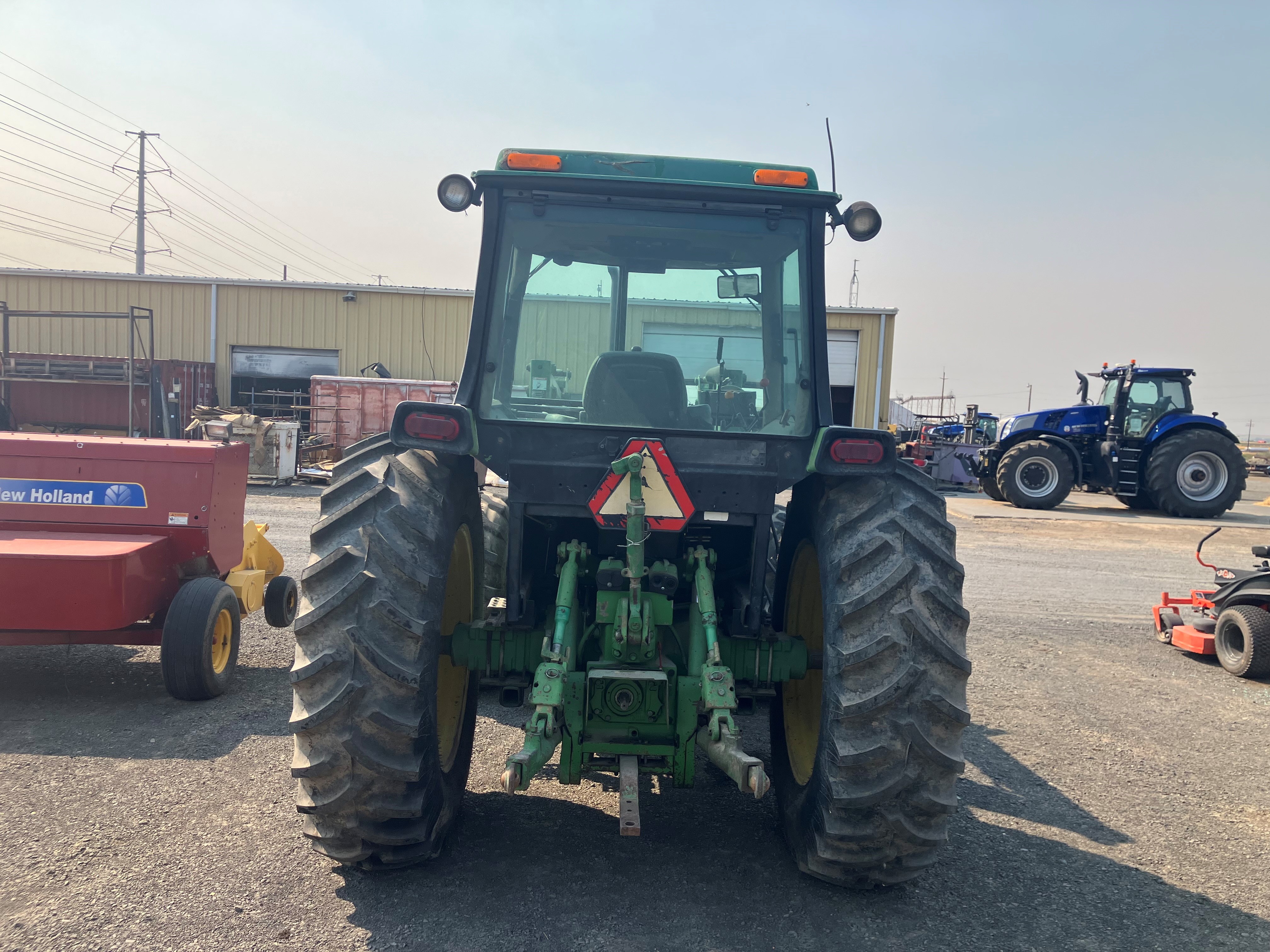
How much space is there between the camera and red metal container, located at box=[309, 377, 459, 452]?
20594mm

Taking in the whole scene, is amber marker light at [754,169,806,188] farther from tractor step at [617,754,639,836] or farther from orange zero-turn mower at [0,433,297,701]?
orange zero-turn mower at [0,433,297,701]

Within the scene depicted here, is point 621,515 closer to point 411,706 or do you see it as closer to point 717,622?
point 717,622

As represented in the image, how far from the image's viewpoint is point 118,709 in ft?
16.0

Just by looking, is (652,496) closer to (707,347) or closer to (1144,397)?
(707,347)

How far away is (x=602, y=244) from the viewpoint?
3.61m

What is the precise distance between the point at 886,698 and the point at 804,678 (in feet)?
2.93

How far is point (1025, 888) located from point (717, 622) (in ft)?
4.83

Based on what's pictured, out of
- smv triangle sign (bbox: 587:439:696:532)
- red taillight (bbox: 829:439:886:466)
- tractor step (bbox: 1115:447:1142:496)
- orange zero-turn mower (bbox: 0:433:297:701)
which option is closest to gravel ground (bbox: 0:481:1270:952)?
orange zero-turn mower (bbox: 0:433:297:701)

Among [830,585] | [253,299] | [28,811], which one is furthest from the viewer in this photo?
[253,299]

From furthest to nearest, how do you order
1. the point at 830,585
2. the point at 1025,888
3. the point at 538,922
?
the point at 1025,888 < the point at 830,585 < the point at 538,922

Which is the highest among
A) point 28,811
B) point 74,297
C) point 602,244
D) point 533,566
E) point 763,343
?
point 74,297

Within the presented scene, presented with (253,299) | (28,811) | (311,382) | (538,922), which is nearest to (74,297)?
(253,299)

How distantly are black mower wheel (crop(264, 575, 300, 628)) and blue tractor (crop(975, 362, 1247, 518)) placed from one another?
15363 mm

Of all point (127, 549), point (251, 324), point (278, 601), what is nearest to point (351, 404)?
point (251, 324)
